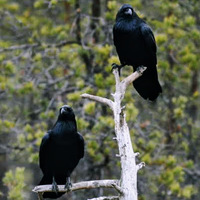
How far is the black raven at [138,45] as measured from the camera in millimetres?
6371

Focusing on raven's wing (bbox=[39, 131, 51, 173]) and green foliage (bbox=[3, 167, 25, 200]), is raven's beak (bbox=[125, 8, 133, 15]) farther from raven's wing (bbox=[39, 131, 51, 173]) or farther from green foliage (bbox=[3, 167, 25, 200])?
green foliage (bbox=[3, 167, 25, 200])

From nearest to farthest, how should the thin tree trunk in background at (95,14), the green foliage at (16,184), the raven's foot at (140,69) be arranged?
the raven's foot at (140,69)
the green foliage at (16,184)
the thin tree trunk in background at (95,14)

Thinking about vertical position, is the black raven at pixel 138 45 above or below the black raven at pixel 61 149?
above

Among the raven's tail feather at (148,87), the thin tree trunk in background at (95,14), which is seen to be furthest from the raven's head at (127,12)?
the thin tree trunk in background at (95,14)

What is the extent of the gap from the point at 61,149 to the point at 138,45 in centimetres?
163

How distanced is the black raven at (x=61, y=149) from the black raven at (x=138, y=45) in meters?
0.95

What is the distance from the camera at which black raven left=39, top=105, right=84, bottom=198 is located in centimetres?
595

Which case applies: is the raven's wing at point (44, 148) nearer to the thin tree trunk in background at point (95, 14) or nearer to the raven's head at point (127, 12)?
the raven's head at point (127, 12)

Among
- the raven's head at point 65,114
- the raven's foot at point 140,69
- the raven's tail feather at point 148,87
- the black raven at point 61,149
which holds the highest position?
the raven's foot at point 140,69

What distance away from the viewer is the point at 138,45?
6.48 meters

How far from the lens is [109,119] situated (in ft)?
26.8

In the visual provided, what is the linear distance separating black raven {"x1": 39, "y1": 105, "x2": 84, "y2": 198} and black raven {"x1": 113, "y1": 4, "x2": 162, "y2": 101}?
37.6 inches

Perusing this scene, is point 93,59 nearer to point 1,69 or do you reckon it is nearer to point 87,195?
point 1,69

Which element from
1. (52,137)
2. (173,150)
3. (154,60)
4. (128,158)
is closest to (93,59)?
(173,150)
